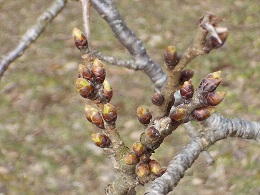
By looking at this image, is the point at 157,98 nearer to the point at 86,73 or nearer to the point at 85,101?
the point at 86,73

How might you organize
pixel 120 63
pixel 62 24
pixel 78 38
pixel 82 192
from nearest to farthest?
pixel 78 38 < pixel 120 63 < pixel 82 192 < pixel 62 24

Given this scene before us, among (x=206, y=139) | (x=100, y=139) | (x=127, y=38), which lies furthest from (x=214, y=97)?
(x=127, y=38)

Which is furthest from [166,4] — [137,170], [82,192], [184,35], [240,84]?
[137,170]

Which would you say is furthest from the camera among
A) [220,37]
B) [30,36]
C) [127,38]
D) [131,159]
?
[127,38]

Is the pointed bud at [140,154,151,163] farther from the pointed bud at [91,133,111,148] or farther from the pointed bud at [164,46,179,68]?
the pointed bud at [164,46,179,68]

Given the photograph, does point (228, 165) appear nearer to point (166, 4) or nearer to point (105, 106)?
point (166, 4)

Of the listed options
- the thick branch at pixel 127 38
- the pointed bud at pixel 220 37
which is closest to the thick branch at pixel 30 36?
the thick branch at pixel 127 38

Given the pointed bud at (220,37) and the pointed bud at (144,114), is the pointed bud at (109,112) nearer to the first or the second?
the pointed bud at (144,114)
